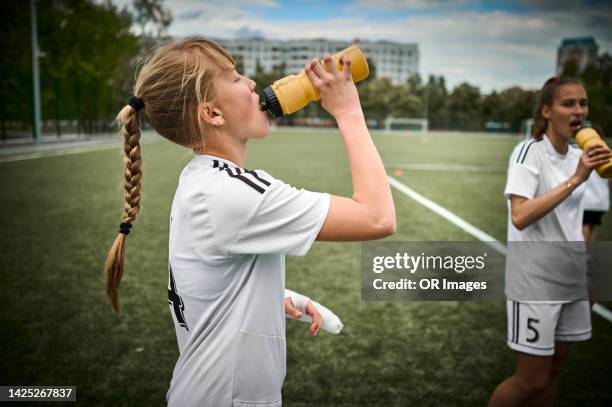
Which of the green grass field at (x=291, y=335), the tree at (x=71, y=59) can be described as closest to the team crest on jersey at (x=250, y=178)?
the green grass field at (x=291, y=335)

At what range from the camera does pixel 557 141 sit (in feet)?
8.64

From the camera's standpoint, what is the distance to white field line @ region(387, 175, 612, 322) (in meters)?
4.59

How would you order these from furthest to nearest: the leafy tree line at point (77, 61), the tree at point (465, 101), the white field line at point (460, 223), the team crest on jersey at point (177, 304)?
the tree at point (465, 101), the leafy tree line at point (77, 61), the white field line at point (460, 223), the team crest on jersey at point (177, 304)

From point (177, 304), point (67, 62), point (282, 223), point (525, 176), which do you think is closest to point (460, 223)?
point (525, 176)

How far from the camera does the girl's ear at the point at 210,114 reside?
5.13 feet

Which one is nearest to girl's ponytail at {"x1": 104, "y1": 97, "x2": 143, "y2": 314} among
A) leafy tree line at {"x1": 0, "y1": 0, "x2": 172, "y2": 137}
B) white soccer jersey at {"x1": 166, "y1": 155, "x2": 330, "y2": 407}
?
white soccer jersey at {"x1": 166, "y1": 155, "x2": 330, "y2": 407}

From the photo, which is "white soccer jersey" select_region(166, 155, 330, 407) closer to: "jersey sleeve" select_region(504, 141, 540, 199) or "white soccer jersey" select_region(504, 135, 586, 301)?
"white soccer jersey" select_region(504, 135, 586, 301)

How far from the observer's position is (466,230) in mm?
7523

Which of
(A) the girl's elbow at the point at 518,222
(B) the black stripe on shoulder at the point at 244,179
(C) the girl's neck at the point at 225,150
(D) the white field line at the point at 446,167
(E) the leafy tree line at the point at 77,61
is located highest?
(E) the leafy tree line at the point at 77,61

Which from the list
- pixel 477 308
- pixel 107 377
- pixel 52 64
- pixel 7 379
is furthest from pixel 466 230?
pixel 52 64

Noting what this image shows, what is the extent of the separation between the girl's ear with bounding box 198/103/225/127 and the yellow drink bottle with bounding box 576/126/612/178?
5.61 feet

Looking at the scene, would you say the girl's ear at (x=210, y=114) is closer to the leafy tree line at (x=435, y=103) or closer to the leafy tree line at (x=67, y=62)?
the leafy tree line at (x=67, y=62)

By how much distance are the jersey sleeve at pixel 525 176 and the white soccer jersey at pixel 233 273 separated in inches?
59.9

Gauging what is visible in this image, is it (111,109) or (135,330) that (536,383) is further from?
(111,109)
